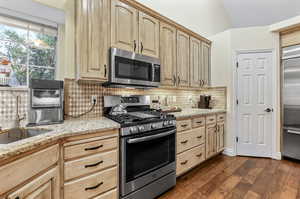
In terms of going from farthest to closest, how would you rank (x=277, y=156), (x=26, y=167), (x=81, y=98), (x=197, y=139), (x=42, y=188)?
(x=277, y=156) < (x=197, y=139) < (x=81, y=98) < (x=42, y=188) < (x=26, y=167)

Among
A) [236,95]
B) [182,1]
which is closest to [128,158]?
[236,95]

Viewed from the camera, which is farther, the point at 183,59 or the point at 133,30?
the point at 183,59

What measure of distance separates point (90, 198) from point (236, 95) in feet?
10.7

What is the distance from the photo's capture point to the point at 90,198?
1458 millimetres

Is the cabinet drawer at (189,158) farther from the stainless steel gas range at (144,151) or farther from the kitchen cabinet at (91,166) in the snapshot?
the kitchen cabinet at (91,166)

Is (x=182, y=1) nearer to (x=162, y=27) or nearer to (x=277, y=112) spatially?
(x=162, y=27)

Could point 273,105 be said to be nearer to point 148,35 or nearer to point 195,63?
point 195,63

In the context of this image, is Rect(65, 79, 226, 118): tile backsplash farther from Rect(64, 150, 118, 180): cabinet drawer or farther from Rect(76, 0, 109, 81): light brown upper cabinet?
Rect(64, 150, 118, 180): cabinet drawer

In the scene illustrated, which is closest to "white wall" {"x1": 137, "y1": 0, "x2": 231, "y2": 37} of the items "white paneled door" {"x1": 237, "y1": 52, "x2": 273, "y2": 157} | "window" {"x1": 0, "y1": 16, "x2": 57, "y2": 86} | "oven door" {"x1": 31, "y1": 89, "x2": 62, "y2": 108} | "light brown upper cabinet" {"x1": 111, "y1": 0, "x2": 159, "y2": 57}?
"light brown upper cabinet" {"x1": 111, "y1": 0, "x2": 159, "y2": 57}

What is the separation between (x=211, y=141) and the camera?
10.2 ft

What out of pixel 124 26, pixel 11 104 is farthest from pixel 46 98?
pixel 124 26

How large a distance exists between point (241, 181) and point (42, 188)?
8.00 ft

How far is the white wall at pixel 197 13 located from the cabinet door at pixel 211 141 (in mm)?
2321

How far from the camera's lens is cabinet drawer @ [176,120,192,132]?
7.79ft
